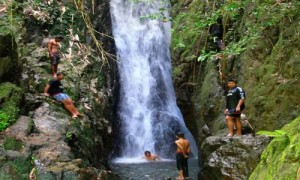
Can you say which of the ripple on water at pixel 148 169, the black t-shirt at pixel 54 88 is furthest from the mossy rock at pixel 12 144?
the ripple on water at pixel 148 169

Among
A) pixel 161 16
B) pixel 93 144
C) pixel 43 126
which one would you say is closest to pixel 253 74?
pixel 161 16

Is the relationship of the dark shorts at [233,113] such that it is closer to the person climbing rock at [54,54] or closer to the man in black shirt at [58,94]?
the man in black shirt at [58,94]

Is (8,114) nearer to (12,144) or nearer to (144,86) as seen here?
(12,144)

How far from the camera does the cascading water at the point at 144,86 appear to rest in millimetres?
15922

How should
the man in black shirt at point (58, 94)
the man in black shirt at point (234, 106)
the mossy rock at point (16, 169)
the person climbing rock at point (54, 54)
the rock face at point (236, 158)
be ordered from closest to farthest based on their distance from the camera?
the mossy rock at point (16, 169), the rock face at point (236, 158), the man in black shirt at point (234, 106), the man in black shirt at point (58, 94), the person climbing rock at point (54, 54)

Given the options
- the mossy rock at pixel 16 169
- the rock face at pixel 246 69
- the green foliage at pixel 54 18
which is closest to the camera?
the mossy rock at pixel 16 169

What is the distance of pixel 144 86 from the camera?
17484 mm

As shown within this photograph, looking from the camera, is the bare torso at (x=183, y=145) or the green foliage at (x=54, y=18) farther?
the green foliage at (x=54, y=18)

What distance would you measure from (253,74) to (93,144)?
5.08m

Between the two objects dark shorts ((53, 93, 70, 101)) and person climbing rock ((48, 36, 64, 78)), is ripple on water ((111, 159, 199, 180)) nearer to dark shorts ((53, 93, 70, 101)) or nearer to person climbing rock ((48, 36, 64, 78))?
dark shorts ((53, 93, 70, 101))

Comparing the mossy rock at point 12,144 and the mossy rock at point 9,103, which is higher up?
the mossy rock at point 9,103

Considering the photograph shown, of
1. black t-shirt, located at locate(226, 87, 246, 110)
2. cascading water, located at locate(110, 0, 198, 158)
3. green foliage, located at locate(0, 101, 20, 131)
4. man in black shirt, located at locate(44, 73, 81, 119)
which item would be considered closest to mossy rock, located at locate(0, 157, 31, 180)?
green foliage, located at locate(0, 101, 20, 131)

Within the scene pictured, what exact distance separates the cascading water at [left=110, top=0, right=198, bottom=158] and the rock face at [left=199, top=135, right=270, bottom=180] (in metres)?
7.15

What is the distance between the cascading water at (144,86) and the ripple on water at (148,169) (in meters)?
1.43
